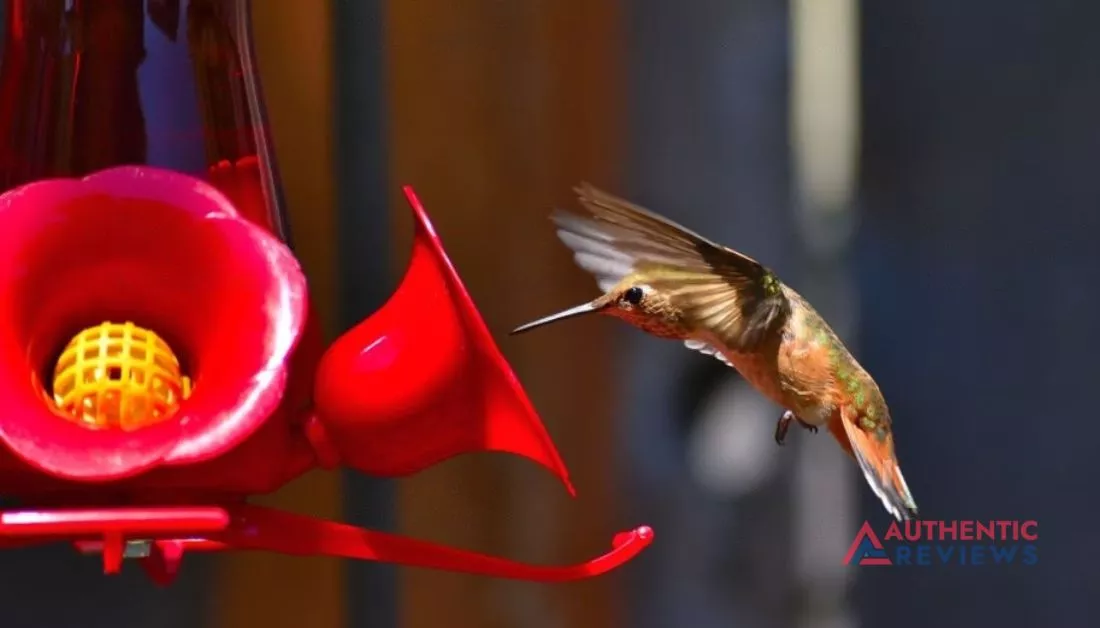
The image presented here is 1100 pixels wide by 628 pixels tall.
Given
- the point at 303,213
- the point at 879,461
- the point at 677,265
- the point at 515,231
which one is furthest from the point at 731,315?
the point at 303,213

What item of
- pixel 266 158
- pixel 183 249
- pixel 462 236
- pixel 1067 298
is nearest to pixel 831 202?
pixel 1067 298

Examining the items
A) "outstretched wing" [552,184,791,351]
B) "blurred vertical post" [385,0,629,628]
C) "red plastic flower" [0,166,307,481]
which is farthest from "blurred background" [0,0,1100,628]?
"red plastic flower" [0,166,307,481]

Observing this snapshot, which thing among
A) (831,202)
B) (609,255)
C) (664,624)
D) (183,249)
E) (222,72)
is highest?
(222,72)

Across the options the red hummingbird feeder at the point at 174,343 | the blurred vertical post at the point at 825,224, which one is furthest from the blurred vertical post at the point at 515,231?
the red hummingbird feeder at the point at 174,343

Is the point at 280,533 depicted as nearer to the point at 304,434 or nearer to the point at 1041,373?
the point at 304,434

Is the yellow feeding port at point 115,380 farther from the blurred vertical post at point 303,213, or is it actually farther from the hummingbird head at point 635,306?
the blurred vertical post at point 303,213

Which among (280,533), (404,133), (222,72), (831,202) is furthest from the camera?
(831,202)

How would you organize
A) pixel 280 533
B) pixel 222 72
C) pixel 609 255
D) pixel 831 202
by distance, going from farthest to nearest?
pixel 831 202 < pixel 609 255 < pixel 222 72 < pixel 280 533
